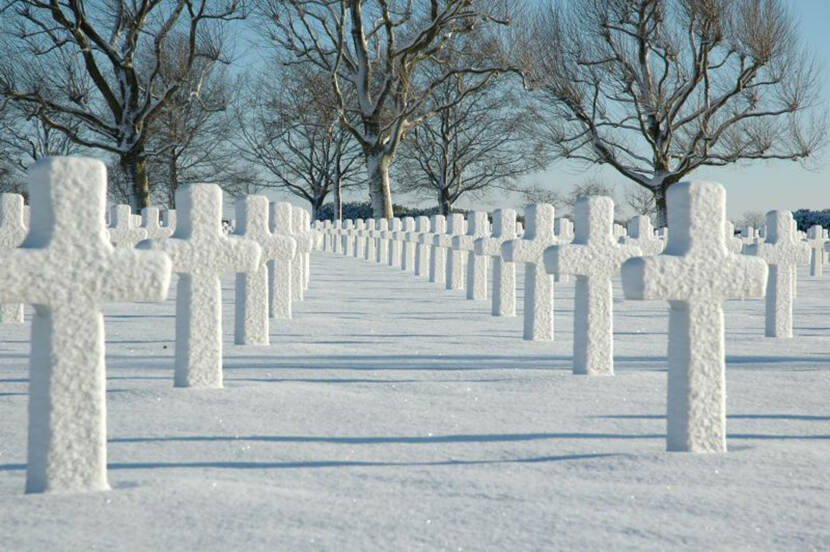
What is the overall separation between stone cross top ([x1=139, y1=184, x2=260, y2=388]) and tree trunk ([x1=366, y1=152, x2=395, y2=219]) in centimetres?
2210

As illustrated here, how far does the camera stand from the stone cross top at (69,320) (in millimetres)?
2719

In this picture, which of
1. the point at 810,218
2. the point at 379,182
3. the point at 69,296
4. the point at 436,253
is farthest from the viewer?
the point at 810,218

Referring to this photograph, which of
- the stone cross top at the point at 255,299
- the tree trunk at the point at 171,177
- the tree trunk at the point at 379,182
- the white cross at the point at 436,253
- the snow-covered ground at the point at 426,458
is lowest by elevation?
the snow-covered ground at the point at 426,458

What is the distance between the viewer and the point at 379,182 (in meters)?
26.9

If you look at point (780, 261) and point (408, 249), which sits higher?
point (408, 249)

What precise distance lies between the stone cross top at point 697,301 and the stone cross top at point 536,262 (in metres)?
3.00

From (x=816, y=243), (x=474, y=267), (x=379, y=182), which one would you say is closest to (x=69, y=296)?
(x=474, y=267)

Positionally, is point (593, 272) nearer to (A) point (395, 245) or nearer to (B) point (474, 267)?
(B) point (474, 267)

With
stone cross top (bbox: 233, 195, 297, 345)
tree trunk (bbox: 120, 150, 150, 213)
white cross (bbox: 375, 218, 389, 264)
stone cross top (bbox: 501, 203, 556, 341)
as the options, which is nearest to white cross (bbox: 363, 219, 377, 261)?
white cross (bbox: 375, 218, 389, 264)

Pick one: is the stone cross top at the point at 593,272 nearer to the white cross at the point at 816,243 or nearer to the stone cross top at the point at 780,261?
the stone cross top at the point at 780,261

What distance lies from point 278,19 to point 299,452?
24.9m

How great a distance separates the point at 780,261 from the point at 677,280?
4.39m

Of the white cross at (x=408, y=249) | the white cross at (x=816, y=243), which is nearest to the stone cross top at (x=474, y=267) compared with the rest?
the white cross at (x=408, y=249)

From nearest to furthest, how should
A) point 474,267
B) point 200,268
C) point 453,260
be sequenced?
1. point 200,268
2. point 474,267
3. point 453,260
